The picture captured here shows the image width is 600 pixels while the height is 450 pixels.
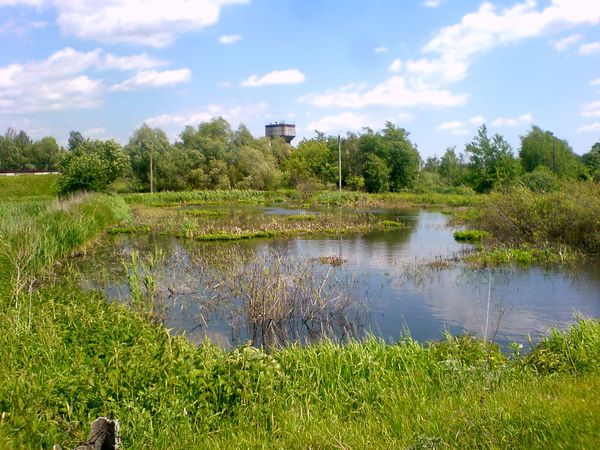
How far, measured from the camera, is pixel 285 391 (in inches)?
241

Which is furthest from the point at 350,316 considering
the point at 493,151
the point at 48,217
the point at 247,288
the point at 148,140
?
the point at 148,140

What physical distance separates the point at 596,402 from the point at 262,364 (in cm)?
320

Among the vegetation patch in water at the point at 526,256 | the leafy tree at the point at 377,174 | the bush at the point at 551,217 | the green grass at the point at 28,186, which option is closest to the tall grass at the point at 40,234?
the vegetation patch in water at the point at 526,256

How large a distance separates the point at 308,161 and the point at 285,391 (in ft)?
222

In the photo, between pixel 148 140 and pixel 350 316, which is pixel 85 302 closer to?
pixel 350 316

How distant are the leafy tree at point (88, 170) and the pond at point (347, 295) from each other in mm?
25454

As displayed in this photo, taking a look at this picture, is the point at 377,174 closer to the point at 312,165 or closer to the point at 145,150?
the point at 312,165

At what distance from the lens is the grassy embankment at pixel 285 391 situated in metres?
4.27

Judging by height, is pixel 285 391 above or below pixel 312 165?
below

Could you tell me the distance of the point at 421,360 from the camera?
7281 millimetres

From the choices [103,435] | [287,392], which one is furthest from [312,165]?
[103,435]

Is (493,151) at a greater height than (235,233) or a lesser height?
greater

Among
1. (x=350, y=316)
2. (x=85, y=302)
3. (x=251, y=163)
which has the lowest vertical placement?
(x=350, y=316)

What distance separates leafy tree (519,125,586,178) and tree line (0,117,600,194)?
0.10m
